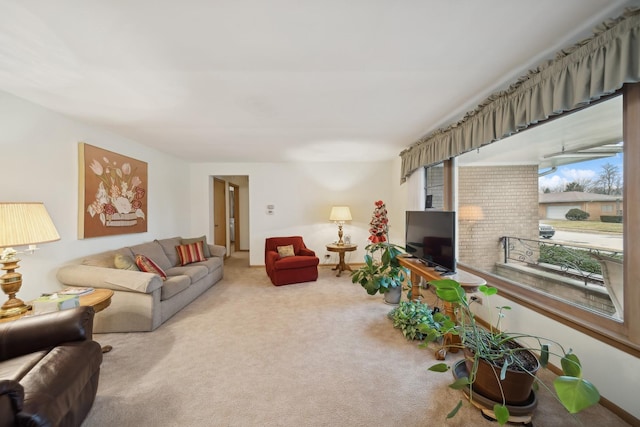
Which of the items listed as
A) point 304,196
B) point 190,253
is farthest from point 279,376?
point 304,196

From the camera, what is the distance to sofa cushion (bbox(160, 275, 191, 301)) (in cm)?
279

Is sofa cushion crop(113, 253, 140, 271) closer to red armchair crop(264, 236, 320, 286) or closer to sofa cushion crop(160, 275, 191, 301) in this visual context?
sofa cushion crop(160, 275, 191, 301)

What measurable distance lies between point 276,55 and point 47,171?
2.70m

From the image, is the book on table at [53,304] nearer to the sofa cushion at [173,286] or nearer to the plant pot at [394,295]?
the sofa cushion at [173,286]

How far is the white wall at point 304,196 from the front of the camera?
17.8 ft

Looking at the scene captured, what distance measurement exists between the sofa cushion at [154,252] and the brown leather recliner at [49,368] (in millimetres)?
2065

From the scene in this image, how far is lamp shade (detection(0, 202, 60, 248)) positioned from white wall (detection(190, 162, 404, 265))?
3627 millimetres

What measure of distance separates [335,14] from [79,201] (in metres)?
3.37

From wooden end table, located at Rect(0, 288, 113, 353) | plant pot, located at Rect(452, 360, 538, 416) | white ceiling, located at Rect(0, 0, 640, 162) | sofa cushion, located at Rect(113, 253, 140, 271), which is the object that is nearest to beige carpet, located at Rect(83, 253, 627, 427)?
plant pot, located at Rect(452, 360, 538, 416)

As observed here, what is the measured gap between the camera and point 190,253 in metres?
4.09

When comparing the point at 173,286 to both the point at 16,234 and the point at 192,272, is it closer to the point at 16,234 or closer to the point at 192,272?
the point at 192,272

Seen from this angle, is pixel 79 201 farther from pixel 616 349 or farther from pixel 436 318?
pixel 616 349

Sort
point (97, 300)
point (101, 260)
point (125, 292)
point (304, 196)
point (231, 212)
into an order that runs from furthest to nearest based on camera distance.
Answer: point (231, 212)
point (304, 196)
point (101, 260)
point (125, 292)
point (97, 300)

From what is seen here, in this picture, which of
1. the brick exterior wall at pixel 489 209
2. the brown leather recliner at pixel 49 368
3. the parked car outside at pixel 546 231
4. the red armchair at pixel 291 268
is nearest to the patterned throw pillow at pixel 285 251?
the red armchair at pixel 291 268
